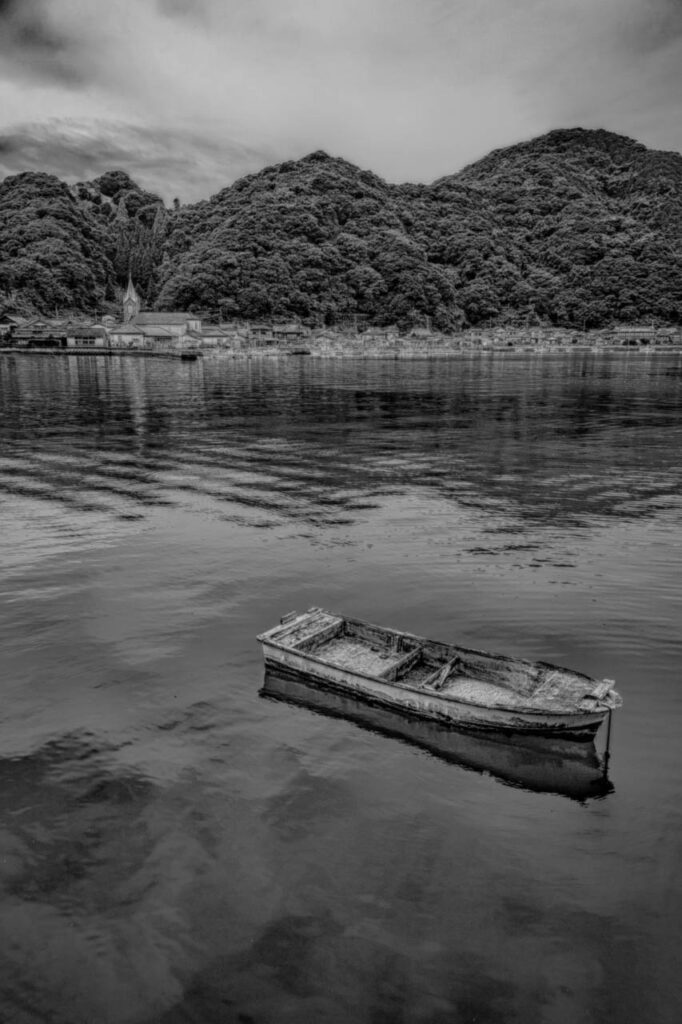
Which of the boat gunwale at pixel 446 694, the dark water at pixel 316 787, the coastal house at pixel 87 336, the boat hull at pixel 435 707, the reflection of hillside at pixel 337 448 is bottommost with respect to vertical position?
the dark water at pixel 316 787

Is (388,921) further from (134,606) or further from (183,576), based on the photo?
(183,576)

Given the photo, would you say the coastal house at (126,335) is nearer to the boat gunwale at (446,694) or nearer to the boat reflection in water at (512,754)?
the boat gunwale at (446,694)

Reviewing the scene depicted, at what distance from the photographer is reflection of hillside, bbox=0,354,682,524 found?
87.2 ft

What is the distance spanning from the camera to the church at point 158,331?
170 meters

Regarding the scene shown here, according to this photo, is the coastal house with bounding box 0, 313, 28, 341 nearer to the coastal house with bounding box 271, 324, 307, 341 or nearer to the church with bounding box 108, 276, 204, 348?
the church with bounding box 108, 276, 204, 348

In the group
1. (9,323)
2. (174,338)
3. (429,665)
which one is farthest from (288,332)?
(429,665)

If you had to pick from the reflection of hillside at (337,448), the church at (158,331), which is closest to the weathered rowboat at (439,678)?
the reflection of hillside at (337,448)

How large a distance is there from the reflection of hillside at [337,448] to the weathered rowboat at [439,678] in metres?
10.3

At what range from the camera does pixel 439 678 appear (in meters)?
11.4

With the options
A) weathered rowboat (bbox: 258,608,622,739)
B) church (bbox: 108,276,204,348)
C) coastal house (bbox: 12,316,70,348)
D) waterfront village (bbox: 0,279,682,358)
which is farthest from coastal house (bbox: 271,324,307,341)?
weathered rowboat (bbox: 258,608,622,739)

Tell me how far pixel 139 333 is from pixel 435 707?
585ft

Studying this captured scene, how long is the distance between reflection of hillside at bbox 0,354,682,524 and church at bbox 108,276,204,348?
98794 mm

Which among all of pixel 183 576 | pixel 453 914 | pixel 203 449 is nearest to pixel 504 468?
pixel 203 449

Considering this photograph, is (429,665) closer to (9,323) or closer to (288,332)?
(9,323)
